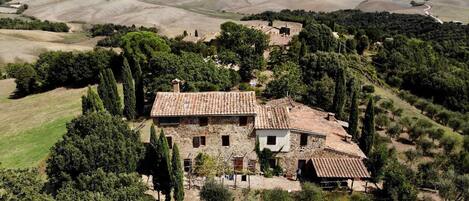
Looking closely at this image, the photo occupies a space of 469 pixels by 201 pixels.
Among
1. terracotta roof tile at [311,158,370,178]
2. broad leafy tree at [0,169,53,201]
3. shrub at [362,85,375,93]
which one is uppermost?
broad leafy tree at [0,169,53,201]

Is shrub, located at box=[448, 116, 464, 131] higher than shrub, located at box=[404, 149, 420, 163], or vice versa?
shrub, located at box=[404, 149, 420, 163]

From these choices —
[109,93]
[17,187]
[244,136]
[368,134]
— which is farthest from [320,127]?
[17,187]

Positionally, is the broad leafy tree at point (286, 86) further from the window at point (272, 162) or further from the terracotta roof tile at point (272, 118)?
the window at point (272, 162)

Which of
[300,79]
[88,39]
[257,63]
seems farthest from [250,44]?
[88,39]

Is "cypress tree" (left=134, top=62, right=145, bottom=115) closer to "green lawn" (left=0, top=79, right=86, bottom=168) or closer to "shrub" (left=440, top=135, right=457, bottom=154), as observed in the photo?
"green lawn" (left=0, top=79, right=86, bottom=168)

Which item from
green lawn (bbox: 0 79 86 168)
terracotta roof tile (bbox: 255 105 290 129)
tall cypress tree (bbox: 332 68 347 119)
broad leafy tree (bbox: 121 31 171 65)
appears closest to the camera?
terracotta roof tile (bbox: 255 105 290 129)

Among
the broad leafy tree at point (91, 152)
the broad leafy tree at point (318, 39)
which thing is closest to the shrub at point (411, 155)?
the broad leafy tree at point (91, 152)

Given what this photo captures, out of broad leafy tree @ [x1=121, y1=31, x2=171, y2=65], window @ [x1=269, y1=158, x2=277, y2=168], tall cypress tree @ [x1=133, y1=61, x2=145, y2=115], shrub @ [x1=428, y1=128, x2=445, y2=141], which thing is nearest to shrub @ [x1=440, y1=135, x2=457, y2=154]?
shrub @ [x1=428, y1=128, x2=445, y2=141]
